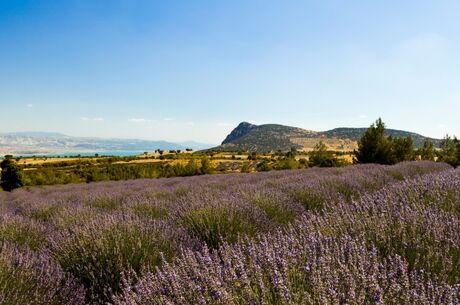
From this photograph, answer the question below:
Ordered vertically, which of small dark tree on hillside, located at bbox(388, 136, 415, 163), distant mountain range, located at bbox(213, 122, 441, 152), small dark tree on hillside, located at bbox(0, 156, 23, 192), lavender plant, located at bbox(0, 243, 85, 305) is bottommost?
small dark tree on hillside, located at bbox(0, 156, 23, 192)

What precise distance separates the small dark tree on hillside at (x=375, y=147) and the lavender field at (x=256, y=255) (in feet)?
75.7

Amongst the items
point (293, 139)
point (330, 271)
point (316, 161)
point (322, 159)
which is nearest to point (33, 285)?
point (330, 271)

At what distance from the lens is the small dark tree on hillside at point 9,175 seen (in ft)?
123

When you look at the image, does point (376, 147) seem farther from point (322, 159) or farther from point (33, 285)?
point (33, 285)

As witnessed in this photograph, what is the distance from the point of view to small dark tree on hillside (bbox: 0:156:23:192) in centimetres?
3762

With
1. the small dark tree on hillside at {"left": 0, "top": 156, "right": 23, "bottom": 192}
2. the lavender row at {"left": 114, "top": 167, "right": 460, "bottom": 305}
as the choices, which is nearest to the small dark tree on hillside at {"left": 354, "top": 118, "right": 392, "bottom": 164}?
the lavender row at {"left": 114, "top": 167, "right": 460, "bottom": 305}

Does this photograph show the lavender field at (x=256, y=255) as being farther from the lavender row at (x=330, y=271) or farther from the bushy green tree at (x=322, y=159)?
the bushy green tree at (x=322, y=159)

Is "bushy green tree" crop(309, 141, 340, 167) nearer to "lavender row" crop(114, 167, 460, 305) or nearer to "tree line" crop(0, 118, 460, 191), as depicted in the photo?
"tree line" crop(0, 118, 460, 191)

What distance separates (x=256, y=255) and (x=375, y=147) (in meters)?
27.0

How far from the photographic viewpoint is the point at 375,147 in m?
26.4

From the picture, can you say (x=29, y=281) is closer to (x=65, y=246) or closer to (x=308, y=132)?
(x=65, y=246)

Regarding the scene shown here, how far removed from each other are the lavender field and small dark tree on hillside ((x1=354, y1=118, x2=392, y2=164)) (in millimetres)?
23063

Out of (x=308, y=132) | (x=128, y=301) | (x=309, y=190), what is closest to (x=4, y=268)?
(x=128, y=301)

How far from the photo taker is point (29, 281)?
2.77 meters
